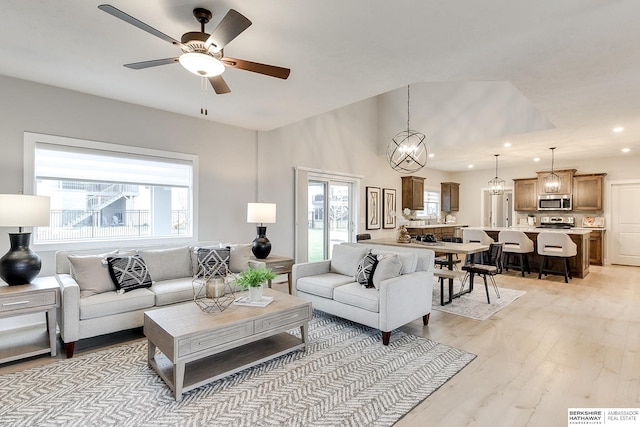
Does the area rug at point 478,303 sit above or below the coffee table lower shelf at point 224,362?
below

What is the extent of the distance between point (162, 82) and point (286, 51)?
1551 millimetres

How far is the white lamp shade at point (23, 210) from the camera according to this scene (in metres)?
2.83

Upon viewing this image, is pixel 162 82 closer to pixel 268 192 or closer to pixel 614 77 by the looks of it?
pixel 268 192

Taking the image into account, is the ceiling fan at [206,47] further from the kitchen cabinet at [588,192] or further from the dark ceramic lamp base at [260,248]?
the kitchen cabinet at [588,192]

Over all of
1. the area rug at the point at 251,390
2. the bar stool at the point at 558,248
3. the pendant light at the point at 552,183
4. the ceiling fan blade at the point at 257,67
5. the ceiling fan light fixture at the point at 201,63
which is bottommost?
the area rug at the point at 251,390

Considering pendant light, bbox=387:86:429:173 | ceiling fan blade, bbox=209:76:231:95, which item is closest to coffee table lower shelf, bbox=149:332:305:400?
ceiling fan blade, bbox=209:76:231:95

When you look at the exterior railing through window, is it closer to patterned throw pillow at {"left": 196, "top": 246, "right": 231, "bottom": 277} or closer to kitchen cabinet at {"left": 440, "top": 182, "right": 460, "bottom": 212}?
patterned throw pillow at {"left": 196, "top": 246, "right": 231, "bottom": 277}

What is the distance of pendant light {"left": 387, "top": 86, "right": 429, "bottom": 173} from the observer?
15.3ft

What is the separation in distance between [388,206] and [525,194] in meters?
4.15

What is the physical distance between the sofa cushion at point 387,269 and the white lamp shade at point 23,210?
3.25 m

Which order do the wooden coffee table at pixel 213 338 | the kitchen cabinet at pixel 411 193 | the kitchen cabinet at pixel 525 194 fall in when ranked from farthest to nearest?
the kitchen cabinet at pixel 525 194 < the kitchen cabinet at pixel 411 193 < the wooden coffee table at pixel 213 338

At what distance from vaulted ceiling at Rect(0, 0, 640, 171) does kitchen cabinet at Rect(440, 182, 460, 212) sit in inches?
224

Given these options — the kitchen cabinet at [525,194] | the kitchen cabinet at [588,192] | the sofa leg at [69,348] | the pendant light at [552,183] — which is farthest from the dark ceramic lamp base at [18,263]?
the kitchen cabinet at [588,192]

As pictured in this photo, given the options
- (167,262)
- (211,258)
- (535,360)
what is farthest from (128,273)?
(535,360)
